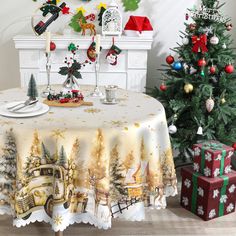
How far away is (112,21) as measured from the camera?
348 centimetres

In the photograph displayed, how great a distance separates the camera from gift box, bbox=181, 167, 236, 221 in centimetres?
264

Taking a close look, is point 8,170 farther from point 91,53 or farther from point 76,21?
point 76,21

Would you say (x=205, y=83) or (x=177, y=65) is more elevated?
(x=177, y=65)

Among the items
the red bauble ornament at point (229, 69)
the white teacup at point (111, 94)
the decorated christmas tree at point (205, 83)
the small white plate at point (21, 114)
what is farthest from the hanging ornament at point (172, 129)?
the small white plate at point (21, 114)

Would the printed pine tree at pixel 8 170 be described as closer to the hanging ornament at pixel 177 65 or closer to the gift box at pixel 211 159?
the gift box at pixel 211 159

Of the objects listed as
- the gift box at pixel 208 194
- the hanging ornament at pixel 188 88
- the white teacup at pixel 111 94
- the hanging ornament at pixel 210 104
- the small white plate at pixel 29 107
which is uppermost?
the white teacup at pixel 111 94

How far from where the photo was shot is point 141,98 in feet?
8.02

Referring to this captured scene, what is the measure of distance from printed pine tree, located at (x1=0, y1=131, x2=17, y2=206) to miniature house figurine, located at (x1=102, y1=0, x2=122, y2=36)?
6.25ft

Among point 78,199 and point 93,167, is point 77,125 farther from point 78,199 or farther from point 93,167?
point 78,199

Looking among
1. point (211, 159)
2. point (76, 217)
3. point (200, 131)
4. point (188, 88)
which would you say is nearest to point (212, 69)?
point (188, 88)

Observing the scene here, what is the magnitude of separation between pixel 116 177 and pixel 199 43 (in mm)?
1507

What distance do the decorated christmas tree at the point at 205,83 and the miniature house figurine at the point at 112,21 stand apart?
0.65 m

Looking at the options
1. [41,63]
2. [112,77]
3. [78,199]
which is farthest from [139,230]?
[41,63]

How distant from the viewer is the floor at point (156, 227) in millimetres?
2475
